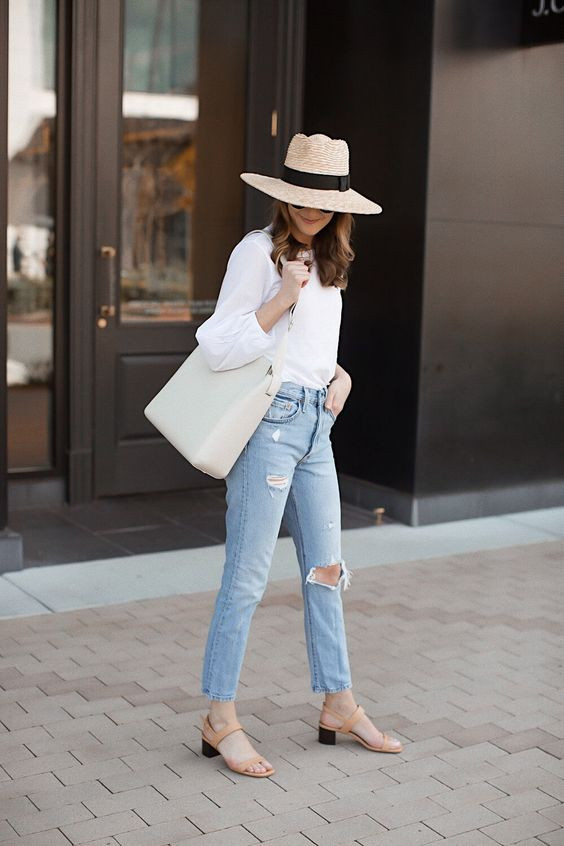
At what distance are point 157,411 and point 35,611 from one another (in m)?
1.73

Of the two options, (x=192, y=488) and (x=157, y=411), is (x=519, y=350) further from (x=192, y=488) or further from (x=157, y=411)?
(x=157, y=411)

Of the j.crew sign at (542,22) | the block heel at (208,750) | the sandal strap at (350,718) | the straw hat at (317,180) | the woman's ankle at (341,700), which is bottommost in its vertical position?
the block heel at (208,750)

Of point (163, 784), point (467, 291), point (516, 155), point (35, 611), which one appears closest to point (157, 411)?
point (163, 784)

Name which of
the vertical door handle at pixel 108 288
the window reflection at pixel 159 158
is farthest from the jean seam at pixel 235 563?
the window reflection at pixel 159 158

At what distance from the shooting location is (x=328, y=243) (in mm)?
3486

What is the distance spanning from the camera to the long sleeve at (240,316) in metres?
3.34

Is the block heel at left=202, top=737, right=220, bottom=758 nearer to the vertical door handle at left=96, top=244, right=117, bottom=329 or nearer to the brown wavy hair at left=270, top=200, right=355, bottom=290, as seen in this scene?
the brown wavy hair at left=270, top=200, right=355, bottom=290

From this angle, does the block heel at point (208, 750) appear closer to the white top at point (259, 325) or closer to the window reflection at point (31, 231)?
the white top at point (259, 325)

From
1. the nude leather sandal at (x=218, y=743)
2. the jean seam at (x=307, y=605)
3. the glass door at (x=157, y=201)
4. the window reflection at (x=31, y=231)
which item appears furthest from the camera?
the glass door at (x=157, y=201)

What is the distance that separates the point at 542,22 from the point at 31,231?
9.71ft

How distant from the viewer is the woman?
337 cm

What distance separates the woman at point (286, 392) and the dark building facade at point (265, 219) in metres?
3.03

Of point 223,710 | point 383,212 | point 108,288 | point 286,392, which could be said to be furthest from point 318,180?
point 108,288

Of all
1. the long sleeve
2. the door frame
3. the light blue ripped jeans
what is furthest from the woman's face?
the door frame
